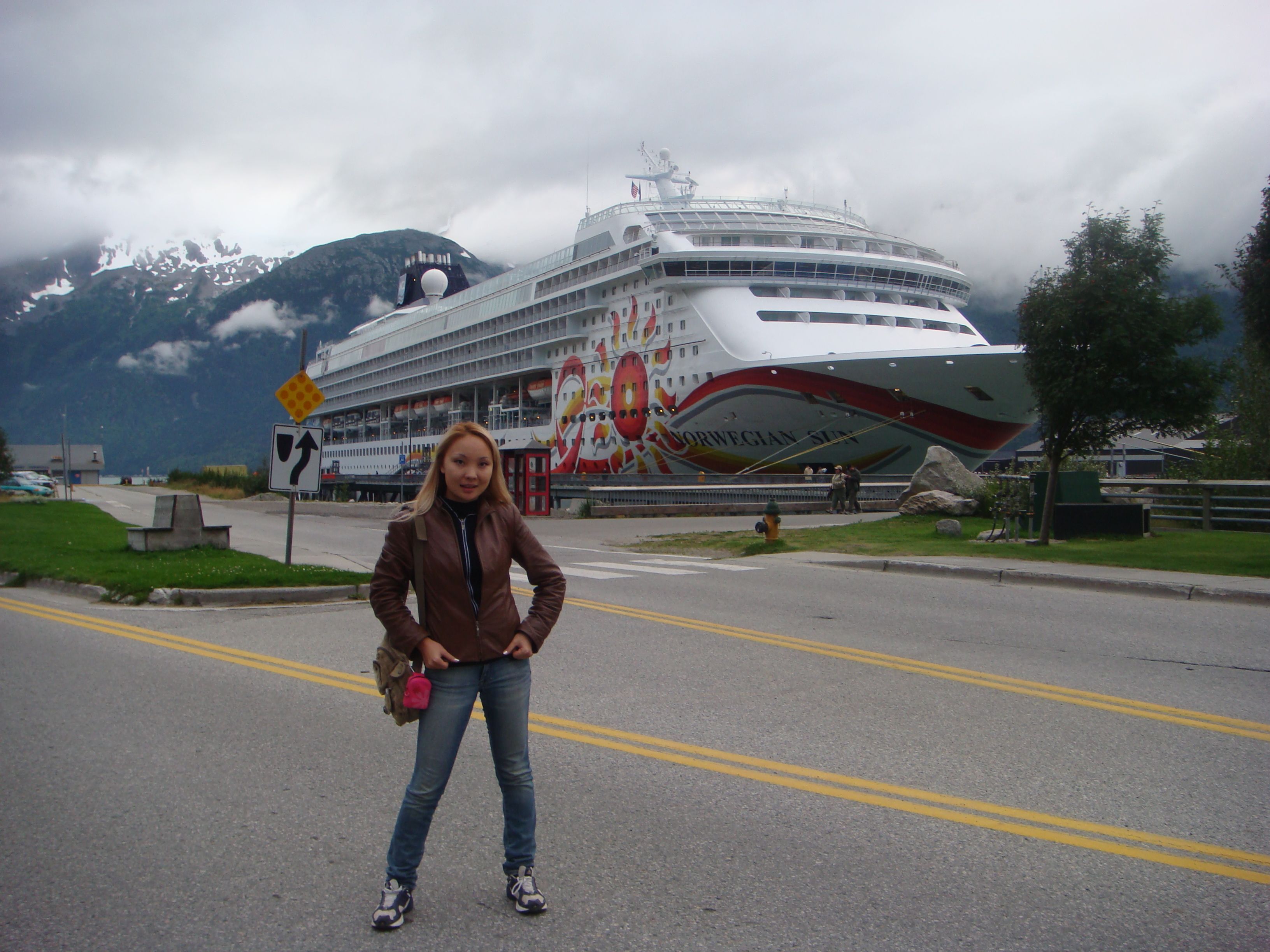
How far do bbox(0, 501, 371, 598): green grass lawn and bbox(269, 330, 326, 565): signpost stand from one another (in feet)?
3.75

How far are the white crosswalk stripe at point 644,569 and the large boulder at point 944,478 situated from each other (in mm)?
10895

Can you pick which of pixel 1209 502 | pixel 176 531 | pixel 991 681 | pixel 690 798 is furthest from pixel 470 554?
pixel 1209 502

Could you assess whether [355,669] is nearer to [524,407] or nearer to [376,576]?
[376,576]

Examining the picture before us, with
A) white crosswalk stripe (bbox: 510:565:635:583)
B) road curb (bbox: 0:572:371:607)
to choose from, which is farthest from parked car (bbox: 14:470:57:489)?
white crosswalk stripe (bbox: 510:565:635:583)

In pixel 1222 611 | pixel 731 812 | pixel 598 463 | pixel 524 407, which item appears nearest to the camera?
pixel 731 812

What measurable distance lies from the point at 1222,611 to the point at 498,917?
909 cm

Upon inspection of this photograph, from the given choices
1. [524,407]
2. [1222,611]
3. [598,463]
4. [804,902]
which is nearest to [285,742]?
[804,902]

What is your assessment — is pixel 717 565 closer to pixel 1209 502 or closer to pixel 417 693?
pixel 1209 502

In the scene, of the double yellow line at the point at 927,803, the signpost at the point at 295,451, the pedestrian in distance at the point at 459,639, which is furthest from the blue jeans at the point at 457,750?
the signpost at the point at 295,451

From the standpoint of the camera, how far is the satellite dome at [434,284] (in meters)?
75.4

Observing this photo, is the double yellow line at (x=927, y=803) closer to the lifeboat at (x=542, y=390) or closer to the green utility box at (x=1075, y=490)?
the green utility box at (x=1075, y=490)

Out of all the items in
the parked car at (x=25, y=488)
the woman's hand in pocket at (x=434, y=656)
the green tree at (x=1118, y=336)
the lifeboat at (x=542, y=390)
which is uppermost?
the lifeboat at (x=542, y=390)

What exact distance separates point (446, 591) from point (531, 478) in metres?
27.0

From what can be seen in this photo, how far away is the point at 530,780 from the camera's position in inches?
122
